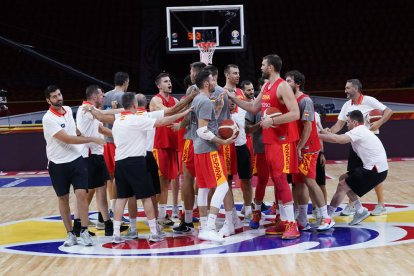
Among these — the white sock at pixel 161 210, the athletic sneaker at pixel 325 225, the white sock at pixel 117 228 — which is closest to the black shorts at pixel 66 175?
the white sock at pixel 117 228

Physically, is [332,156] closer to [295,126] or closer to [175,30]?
[175,30]

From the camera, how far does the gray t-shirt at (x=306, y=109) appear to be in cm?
739

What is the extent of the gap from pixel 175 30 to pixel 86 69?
7.41 m

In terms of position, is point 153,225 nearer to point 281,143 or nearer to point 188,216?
point 188,216

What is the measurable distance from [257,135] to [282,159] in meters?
1.04

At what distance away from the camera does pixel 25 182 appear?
1324 centimetres

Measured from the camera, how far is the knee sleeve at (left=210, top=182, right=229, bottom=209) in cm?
711

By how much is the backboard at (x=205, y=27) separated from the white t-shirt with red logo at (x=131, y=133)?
711 cm

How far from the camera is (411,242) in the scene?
6.89 meters

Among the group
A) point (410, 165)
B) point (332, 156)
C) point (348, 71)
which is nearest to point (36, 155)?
point (332, 156)

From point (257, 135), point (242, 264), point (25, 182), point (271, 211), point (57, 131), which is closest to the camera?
Result: point (242, 264)

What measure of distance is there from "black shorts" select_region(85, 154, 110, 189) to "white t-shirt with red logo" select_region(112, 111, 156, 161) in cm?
81

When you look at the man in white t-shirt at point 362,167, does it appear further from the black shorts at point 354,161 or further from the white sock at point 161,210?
the white sock at point 161,210

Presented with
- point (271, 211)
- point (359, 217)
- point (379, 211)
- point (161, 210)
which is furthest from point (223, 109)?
point (379, 211)
